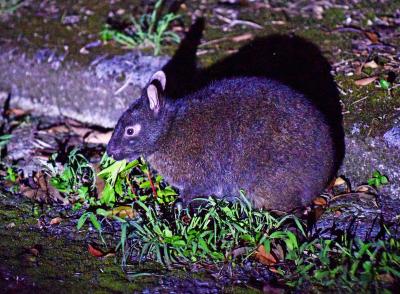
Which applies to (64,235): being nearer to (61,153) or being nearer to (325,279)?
(61,153)

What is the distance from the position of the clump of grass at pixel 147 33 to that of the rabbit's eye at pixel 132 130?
172 cm

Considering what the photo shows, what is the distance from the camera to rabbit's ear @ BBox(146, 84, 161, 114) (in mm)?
5428

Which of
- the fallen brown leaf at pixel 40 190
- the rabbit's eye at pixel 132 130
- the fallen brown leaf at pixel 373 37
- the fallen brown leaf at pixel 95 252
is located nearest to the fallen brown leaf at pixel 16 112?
the fallen brown leaf at pixel 40 190

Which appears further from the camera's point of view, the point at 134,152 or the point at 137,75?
the point at 137,75

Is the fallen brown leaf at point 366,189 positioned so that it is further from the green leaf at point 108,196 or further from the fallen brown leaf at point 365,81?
the green leaf at point 108,196

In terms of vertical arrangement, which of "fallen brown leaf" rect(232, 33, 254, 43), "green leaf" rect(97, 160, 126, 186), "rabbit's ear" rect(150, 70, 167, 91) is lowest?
"green leaf" rect(97, 160, 126, 186)

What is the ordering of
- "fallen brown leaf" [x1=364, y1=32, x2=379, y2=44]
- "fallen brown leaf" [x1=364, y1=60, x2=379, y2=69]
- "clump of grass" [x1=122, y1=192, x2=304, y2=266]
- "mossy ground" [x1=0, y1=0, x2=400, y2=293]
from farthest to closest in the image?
"fallen brown leaf" [x1=364, y1=32, x2=379, y2=44] → "fallen brown leaf" [x1=364, y1=60, x2=379, y2=69] → "clump of grass" [x1=122, y1=192, x2=304, y2=266] → "mossy ground" [x1=0, y1=0, x2=400, y2=293]

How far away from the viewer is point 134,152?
569cm


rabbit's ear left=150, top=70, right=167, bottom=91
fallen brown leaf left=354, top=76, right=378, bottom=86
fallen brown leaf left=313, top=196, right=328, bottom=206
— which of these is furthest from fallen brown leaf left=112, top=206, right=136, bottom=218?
fallen brown leaf left=354, top=76, right=378, bottom=86

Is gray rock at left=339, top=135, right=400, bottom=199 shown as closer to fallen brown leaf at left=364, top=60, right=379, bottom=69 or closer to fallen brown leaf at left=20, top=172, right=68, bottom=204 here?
fallen brown leaf at left=364, top=60, right=379, bottom=69

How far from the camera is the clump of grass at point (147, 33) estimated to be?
7.02 meters

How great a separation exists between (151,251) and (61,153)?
2.21 metres

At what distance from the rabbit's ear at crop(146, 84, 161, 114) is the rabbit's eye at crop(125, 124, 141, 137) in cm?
24

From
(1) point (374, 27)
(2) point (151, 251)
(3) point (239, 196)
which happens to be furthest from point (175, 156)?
(1) point (374, 27)
